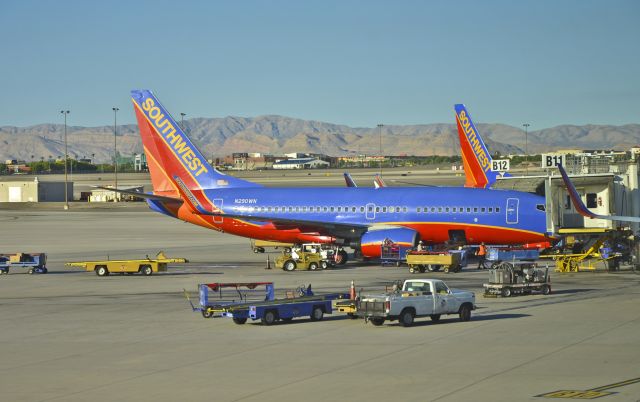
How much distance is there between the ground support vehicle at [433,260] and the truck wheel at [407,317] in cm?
1929

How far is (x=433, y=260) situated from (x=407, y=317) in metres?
19.9

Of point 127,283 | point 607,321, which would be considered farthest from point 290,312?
point 127,283

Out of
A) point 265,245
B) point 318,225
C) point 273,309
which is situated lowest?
point 273,309

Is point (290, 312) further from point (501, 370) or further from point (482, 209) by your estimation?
point (482, 209)

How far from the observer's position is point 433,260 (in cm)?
5541

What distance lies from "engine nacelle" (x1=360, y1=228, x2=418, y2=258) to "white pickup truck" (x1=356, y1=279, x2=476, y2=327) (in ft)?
76.8

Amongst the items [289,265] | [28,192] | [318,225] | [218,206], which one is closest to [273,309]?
Result: [289,265]

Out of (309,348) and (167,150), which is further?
(167,150)

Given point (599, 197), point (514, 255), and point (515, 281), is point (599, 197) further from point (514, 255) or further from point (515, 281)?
point (515, 281)

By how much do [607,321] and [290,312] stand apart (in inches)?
449

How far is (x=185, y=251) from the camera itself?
3081 inches

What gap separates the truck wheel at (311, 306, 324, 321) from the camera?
1494 inches

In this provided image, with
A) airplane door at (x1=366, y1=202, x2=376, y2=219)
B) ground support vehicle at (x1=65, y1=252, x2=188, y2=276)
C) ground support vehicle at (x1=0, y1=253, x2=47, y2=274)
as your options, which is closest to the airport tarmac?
ground support vehicle at (x1=65, y1=252, x2=188, y2=276)

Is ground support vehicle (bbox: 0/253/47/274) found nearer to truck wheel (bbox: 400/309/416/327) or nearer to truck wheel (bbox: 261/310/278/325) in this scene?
truck wheel (bbox: 261/310/278/325)
